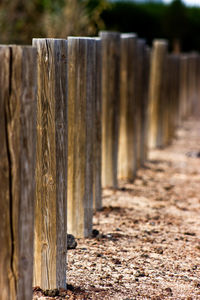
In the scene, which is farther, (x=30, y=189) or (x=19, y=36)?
(x=19, y=36)

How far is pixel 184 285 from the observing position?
3.25 m

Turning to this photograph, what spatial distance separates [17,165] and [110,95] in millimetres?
3104

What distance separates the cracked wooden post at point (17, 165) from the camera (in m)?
2.29

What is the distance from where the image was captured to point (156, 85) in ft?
27.1

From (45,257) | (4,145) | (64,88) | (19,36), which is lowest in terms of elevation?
(45,257)

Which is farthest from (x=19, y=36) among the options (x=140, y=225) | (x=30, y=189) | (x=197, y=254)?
(x=30, y=189)

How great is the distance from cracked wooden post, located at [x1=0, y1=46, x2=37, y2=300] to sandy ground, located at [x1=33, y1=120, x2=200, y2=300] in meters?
0.55

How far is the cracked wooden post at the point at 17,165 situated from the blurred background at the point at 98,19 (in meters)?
3.81

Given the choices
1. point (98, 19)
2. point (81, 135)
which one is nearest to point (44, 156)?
point (81, 135)

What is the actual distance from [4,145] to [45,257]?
32.1 inches

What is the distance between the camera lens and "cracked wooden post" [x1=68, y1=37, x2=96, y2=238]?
12.6 feet

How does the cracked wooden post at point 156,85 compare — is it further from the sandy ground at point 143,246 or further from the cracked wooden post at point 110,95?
the cracked wooden post at point 110,95

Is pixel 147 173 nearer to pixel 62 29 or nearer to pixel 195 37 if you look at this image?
pixel 62 29

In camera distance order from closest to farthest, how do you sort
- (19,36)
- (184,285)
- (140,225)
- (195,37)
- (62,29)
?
(184,285) < (140,225) < (62,29) < (19,36) < (195,37)
